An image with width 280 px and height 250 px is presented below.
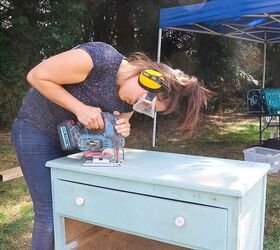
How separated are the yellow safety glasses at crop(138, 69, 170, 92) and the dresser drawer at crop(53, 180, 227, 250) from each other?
1.34 ft

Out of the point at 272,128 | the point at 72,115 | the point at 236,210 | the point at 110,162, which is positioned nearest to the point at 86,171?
the point at 110,162

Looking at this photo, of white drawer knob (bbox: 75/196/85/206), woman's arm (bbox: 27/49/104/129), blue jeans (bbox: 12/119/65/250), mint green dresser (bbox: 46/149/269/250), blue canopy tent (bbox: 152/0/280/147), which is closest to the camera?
mint green dresser (bbox: 46/149/269/250)

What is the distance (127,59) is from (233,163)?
0.63m

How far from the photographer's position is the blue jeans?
63.7 inches

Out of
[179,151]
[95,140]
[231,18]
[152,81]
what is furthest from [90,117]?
[179,151]

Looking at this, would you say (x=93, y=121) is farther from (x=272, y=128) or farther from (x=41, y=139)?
(x=272, y=128)

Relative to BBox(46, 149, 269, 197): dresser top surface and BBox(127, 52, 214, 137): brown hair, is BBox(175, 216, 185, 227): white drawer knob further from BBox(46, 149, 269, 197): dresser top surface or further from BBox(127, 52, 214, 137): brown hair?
BBox(127, 52, 214, 137): brown hair

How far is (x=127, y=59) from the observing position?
159cm

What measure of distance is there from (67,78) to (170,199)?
0.59 metres

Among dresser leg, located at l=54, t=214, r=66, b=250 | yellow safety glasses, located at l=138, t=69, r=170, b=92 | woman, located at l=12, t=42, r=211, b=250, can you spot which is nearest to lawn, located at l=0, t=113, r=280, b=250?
dresser leg, located at l=54, t=214, r=66, b=250

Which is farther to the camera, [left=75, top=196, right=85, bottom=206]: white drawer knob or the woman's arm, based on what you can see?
[left=75, top=196, right=85, bottom=206]: white drawer knob

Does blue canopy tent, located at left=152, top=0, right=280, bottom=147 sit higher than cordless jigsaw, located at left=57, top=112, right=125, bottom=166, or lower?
higher

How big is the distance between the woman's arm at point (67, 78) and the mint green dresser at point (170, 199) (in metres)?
0.21

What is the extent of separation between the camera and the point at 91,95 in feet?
5.15
